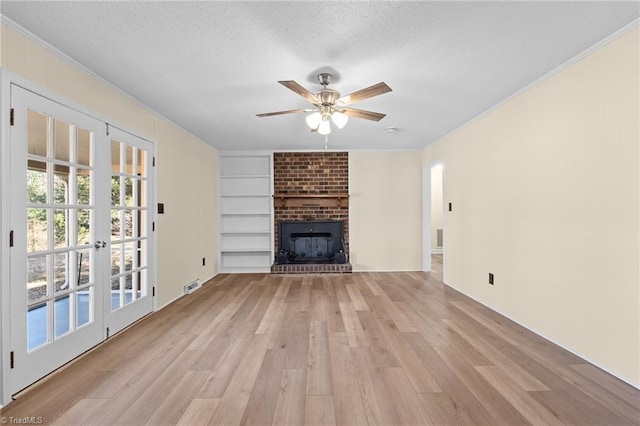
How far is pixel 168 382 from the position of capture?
1930 mm

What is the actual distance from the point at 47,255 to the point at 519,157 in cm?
415

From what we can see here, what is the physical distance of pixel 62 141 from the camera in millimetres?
2188

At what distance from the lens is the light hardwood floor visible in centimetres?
162

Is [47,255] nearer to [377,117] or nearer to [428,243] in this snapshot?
[377,117]

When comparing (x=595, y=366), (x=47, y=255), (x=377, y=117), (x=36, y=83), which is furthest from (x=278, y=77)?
(x=595, y=366)

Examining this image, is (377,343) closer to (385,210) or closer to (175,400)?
(175,400)

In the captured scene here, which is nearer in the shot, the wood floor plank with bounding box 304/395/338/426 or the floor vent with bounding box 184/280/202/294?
the wood floor plank with bounding box 304/395/338/426

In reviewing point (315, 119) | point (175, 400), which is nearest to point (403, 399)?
point (175, 400)

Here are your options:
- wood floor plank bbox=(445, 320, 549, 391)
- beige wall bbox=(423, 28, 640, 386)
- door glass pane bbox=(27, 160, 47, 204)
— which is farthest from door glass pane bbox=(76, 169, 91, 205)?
beige wall bbox=(423, 28, 640, 386)

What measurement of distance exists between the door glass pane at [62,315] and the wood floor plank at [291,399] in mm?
1725

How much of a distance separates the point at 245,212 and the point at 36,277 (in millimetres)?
3715

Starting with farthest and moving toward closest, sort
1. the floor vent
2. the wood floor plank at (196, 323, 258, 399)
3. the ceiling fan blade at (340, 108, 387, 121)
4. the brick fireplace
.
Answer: the brick fireplace
the floor vent
the ceiling fan blade at (340, 108, 387, 121)
the wood floor plank at (196, 323, 258, 399)

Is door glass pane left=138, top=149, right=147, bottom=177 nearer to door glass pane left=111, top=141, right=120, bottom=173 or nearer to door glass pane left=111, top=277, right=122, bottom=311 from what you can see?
door glass pane left=111, top=141, right=120, bottom=173

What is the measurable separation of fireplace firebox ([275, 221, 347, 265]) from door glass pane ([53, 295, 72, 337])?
11.4 feet
